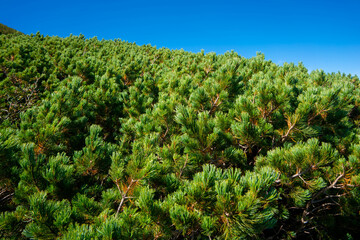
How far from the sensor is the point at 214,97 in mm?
3053

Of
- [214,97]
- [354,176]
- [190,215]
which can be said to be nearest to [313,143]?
[354,176]

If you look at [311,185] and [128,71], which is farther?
[128,71]

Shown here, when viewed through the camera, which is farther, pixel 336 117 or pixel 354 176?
pixel 336 117

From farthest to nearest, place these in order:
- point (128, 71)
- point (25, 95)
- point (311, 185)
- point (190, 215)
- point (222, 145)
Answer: point (128, 71) → point (25, 95) → point (222, 145) → point (311, 185) → point (190, 215)

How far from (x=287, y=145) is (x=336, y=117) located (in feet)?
3.58

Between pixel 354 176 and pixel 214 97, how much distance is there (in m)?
1.99

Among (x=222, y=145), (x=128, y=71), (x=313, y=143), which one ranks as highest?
(x=128, y=71)

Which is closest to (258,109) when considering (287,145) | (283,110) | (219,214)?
(283,110)

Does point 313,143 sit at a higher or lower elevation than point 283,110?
lower

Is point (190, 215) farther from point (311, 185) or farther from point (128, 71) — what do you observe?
point (128, 71)

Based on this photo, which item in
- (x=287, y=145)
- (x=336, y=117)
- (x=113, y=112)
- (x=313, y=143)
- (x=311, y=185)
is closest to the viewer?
(x=313, y=143)

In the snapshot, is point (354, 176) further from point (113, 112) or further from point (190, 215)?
point (113, 112)

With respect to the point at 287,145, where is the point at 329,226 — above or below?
below

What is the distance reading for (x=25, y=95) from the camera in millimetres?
4773
